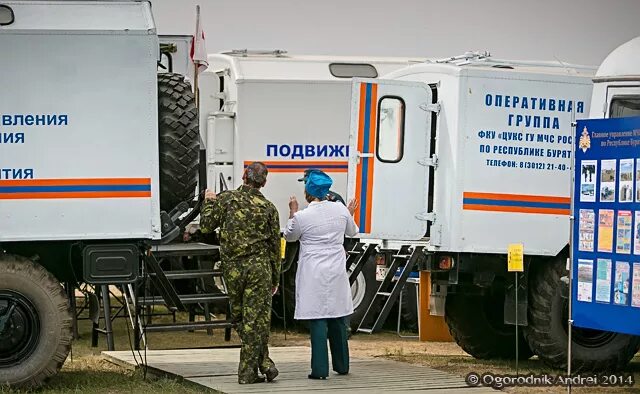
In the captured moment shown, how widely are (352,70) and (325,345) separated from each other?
5623 mm

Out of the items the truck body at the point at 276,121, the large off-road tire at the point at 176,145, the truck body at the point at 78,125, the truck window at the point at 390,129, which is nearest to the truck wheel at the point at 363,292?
the truck body at the point at 276,121

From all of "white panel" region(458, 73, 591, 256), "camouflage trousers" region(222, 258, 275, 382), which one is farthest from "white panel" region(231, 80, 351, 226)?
"camouflage trousers" region(222, 258, 275, 382)

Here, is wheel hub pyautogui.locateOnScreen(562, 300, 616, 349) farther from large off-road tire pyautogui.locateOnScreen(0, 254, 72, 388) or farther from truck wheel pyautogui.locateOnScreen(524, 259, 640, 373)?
large off-road tire pyautogui.locateOnScreen(0, 254, 72, 388)

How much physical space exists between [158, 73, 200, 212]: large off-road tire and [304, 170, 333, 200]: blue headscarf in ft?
2.68

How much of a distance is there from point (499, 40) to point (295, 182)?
A: 4599mm

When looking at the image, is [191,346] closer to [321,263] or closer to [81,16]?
[321,263]

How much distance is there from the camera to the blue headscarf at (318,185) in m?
10.3

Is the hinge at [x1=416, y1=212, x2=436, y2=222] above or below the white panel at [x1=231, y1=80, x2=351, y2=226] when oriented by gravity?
below

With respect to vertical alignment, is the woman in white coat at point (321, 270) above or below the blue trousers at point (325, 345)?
above

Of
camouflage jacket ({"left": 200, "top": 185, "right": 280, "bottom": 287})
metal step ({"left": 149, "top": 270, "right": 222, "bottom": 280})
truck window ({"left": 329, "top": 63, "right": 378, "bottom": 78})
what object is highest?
truck window ({"left": 329, "top": 63, "right": 378, "bottom": 78})

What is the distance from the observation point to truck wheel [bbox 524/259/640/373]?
11.4 metres

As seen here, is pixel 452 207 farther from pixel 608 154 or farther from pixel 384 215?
pixel 608 154

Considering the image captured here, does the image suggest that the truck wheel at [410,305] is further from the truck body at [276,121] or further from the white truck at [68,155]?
the white truck at [68,155]

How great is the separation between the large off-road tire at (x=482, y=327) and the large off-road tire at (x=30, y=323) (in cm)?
384
